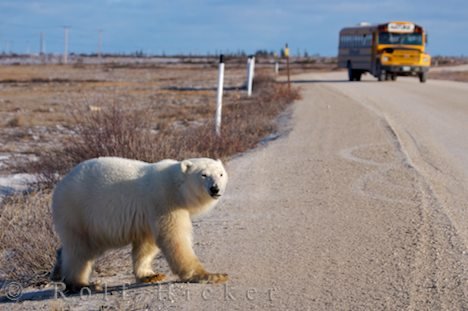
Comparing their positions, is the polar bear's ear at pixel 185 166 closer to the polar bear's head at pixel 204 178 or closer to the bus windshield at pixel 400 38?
the polar bear's head at pixel 204 178

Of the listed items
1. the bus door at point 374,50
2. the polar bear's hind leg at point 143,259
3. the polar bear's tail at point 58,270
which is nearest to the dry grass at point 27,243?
the polar bear's tail at point 58,270

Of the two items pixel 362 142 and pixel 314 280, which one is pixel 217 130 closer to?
pixel 362 142

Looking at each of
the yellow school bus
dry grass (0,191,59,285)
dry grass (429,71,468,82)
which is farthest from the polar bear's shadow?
dry grass (429,71,468,82)

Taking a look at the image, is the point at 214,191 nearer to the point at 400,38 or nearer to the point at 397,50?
the point at 397,50

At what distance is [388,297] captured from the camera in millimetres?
5867

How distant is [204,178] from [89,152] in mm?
5596

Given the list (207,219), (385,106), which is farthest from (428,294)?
(385,106)

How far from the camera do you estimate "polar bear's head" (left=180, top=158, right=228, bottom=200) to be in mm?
6293

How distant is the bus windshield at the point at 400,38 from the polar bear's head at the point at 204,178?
3650cm

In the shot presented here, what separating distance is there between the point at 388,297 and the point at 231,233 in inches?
98.0

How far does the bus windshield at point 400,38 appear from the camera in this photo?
41.6 metres

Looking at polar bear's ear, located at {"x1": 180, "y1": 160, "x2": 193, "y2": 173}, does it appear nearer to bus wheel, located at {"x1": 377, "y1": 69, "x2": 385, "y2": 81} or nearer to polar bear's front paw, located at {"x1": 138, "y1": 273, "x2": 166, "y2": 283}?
polar bear's front paw, located at {"x1": 138, "y1": 273, "x2": 166, "y2": 283}

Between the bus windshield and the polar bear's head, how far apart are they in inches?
1437

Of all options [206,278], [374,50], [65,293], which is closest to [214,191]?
[206,278]
